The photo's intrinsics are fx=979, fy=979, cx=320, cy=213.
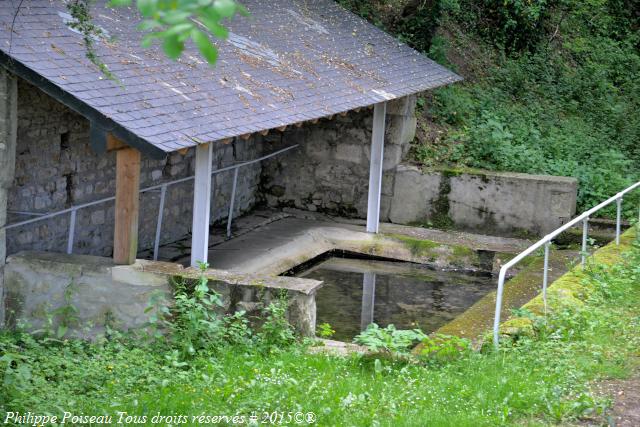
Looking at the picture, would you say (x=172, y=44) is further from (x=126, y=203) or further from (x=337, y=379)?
(x=126, y=203)

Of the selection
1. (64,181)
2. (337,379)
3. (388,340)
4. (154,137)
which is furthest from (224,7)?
(64,181)

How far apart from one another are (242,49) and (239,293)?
3.76m

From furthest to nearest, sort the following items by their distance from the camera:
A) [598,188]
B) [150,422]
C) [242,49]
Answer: [598,188] → [242,49] → [150,422]

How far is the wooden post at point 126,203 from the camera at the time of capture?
27.6 feet

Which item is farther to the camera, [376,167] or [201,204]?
[376,167]

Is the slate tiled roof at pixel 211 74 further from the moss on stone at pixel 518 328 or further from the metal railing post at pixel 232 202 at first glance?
the moss on stone at pixel 518 328

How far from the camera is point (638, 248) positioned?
10.6 m

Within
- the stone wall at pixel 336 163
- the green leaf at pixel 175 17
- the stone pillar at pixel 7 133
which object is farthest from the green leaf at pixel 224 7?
the stone wall at pixel 336 163

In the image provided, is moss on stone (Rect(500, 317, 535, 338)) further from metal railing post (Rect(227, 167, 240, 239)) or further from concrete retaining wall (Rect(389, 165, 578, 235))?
concrete retaining wall (Rect(389, 165, 578, 235))

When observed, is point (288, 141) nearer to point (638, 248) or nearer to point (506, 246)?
point (506, 246)

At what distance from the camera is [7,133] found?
848cm

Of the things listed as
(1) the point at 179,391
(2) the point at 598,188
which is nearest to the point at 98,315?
(1) the point at 179,391

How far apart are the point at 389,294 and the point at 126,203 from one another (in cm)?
Answer: 420

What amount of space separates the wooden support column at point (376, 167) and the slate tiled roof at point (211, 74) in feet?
1.72
